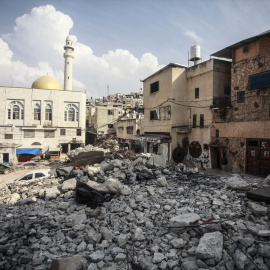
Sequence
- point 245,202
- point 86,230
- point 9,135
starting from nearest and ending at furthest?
1. point 86,230
2. point 245,202
3. point 9,135

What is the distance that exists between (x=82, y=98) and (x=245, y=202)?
30.7 meters

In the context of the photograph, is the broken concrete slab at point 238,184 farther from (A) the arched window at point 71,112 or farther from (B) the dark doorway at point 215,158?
(A) the arched window at point 71,112

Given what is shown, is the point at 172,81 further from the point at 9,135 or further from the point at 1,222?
the point at 9,135

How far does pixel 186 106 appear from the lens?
1908cm

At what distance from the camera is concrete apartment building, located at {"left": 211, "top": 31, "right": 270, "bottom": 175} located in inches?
498

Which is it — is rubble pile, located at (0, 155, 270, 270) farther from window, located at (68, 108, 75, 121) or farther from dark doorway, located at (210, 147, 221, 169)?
window, located at (68, 108, 75, 121)

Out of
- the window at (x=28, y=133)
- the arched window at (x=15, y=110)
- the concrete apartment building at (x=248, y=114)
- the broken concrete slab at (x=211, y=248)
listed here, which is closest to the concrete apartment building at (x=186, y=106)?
the concrete apartment building at (x=248, y=114)

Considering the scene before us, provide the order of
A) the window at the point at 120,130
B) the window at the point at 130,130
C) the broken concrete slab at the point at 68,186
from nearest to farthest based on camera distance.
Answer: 1. the broken concrete slab at the point at 68,186
2. the window at the point at 130,130
3. the window at the point at 120,130

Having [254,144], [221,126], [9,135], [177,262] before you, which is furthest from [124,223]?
[9,135]

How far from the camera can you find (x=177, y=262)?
416 centimetres

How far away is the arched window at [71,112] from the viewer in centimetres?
3259

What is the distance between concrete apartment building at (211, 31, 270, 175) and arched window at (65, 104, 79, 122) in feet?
78.5

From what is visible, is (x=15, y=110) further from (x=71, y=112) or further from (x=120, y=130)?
(x=120, y=130)

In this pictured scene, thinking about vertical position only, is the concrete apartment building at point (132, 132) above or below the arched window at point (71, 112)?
below
